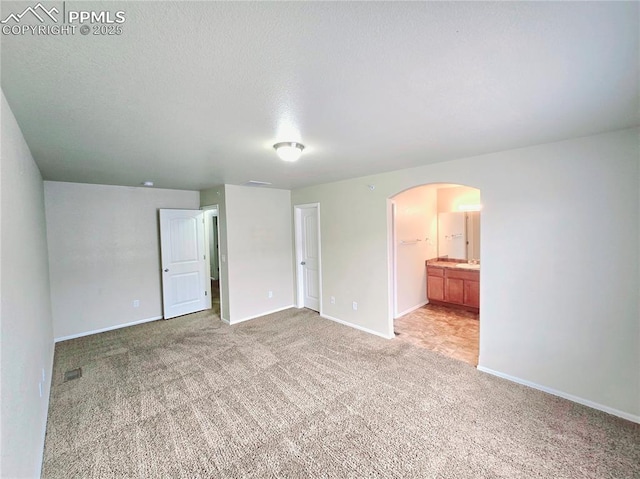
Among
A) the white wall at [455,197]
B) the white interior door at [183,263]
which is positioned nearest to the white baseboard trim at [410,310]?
the white wall at [455,197]

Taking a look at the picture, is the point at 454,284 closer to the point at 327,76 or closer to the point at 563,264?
the point at 563,264

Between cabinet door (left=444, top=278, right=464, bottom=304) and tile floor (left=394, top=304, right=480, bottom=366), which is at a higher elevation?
cabinet door (left=444, top=278, right=464, bottom=304)

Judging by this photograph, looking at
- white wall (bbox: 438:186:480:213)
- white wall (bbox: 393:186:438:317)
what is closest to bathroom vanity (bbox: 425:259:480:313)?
white wall (bbox: 393:186:438:317)

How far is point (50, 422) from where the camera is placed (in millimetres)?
2227

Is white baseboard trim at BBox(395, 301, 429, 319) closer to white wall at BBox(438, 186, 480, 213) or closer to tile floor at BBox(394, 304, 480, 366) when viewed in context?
tile floor at BBox(394, 304, 480, 366)

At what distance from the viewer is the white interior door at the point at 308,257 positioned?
5035 mm

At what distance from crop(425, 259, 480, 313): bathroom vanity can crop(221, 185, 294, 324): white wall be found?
2.89 meters

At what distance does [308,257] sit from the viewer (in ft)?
17.2

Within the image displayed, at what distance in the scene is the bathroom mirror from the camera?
5242 mm

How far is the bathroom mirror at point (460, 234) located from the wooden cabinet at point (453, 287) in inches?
26.0

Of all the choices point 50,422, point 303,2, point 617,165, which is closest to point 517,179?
point 617,165

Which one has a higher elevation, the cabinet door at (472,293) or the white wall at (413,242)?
the white wall at (413,242)

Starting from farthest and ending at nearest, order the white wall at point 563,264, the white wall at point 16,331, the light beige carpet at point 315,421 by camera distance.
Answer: the white wall at point 563,264 < the light beige carpet at point 315,421 < the white wall at point 16,331

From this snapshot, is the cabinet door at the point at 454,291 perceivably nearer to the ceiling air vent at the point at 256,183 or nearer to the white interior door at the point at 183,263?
the ceiling air vent at the point at 256,183
